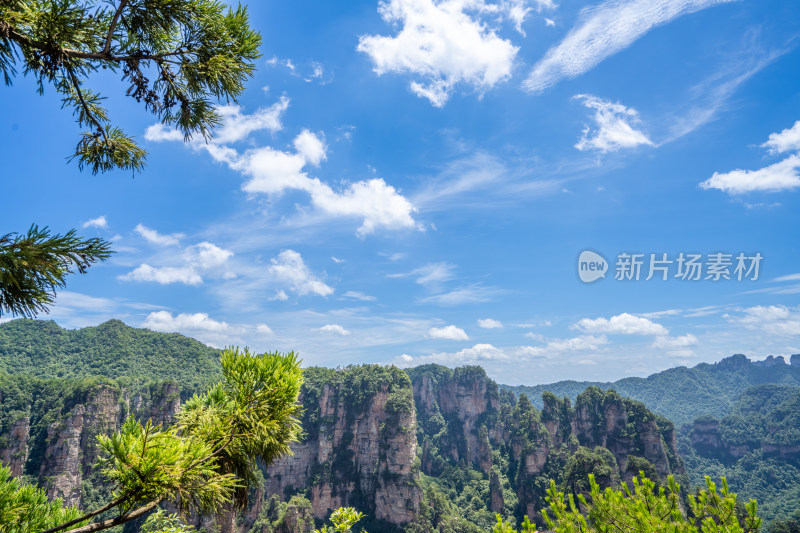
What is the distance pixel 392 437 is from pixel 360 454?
28.7ft

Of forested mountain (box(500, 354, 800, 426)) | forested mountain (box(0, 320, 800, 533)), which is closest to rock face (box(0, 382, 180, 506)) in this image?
forested mountain (box(0, 320, 800, 533))

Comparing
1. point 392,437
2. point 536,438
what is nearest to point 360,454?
point 392,437

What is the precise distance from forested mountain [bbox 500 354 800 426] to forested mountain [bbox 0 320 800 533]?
68309 millimetres

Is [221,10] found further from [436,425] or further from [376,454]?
[436,425]

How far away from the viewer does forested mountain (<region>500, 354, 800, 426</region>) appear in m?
163

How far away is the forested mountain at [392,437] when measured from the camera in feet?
156

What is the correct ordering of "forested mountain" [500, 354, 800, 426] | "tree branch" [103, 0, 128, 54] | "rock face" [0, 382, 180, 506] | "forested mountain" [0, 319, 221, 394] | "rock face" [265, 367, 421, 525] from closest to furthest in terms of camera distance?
"tree branch" [103, 0, 128, 54] < "rock face" [0, 382, 180, 506] < "rock face" [265, 367, 421, 525] < "forested mountain" [0, 319, 221, 394] < "forested mountain" [500, 354, 800, 426]

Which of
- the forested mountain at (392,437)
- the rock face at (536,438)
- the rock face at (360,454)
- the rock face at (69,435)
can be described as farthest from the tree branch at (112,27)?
the rock face at (360,454)

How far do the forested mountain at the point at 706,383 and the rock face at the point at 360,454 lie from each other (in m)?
132

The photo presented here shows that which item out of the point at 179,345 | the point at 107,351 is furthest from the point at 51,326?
the point at 179,345

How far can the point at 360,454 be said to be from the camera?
6053 cm

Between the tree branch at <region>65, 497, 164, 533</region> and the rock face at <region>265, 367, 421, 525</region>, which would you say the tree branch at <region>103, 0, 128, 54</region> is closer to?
the tree branch at <region>65, 497, 164, 533</region>

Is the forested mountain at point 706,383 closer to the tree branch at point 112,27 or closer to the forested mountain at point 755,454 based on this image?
the forested mountain at point 755,454

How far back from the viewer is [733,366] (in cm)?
18512
